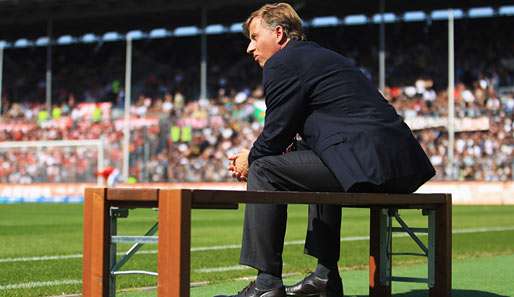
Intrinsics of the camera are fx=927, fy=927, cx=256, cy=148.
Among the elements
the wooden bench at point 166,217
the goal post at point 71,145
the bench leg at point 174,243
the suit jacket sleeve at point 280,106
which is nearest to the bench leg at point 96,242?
the wooden bench at point 166,217

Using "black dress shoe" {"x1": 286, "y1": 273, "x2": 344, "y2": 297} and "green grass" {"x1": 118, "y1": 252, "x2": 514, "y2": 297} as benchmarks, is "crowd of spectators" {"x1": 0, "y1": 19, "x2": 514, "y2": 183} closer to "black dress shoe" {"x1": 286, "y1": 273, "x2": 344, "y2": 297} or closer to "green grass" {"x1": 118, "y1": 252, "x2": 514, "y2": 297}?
"green grass" {"x1": 118, "y1": 252, "x2": 514, "y2": 297}

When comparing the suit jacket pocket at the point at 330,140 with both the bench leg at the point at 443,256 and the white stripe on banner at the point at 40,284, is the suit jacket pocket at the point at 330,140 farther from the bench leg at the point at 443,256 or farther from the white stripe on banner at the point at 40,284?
the white stripe on banner at the point at 40,284

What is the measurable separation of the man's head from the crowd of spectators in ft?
85.7

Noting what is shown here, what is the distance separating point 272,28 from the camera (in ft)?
15.8

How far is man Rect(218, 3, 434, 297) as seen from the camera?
4.51m

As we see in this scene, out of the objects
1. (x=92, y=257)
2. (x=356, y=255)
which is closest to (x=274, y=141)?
(x=92, y=257)

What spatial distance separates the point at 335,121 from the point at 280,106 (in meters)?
0.29

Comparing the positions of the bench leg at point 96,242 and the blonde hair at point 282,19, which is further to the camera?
the blonde hair at point 282,19

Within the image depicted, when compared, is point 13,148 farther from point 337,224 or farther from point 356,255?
point 337,224

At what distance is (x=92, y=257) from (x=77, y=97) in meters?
40.1

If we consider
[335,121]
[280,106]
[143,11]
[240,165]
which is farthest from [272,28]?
[143,11]

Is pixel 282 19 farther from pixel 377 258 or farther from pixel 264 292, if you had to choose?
pixel 377 258

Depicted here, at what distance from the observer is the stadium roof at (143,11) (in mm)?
38562

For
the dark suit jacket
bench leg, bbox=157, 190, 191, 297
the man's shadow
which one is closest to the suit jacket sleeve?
the dark suit jacket
